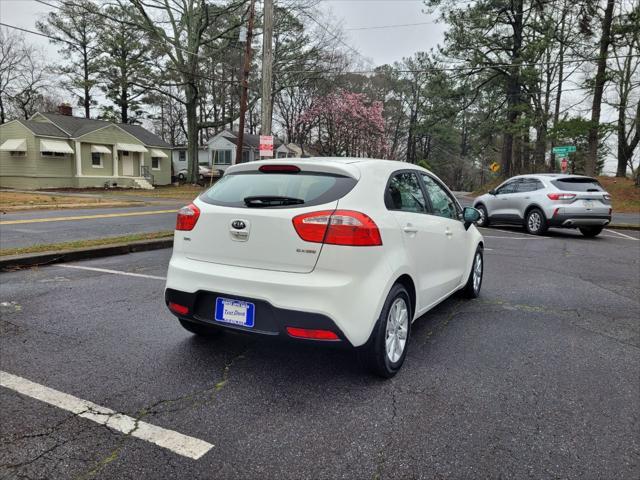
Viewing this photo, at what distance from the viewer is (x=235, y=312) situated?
10.4 feet

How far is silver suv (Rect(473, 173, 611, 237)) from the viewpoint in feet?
38.2

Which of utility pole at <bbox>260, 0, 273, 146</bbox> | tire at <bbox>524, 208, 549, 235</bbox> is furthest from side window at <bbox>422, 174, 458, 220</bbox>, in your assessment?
utility pole at <bbox>260, 0, 273, 146</bbox>

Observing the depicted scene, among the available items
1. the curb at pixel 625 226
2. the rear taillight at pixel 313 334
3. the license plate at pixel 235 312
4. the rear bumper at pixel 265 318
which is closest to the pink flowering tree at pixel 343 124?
the curb at pixel 625 226

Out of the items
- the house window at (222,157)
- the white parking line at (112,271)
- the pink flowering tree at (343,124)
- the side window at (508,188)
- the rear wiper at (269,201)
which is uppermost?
the pink flowering tree at (343,124)

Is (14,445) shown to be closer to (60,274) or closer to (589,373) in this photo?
(589,373)

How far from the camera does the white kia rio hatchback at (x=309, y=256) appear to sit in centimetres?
295

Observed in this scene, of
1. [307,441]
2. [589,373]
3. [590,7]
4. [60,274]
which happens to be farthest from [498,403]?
[590,7]

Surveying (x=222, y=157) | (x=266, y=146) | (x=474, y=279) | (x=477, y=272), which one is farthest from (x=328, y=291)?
(x=222, y=157)

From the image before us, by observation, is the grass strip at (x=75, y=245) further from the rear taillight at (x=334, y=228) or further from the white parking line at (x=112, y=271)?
the rear taillight at (x=334, y=228)

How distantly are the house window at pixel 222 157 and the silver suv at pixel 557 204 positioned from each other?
1537 inches

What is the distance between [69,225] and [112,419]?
9989 millimetres

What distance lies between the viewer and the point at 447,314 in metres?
5.02

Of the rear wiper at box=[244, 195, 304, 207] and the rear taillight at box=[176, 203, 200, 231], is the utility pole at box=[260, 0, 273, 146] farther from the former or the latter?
the rear wiper at box=[244, 195, 304, 207]

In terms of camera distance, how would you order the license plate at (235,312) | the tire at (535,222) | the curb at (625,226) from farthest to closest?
1. the curb at (625,226)
2. the tire at (535,222)
3. the license plate at (235,312)
